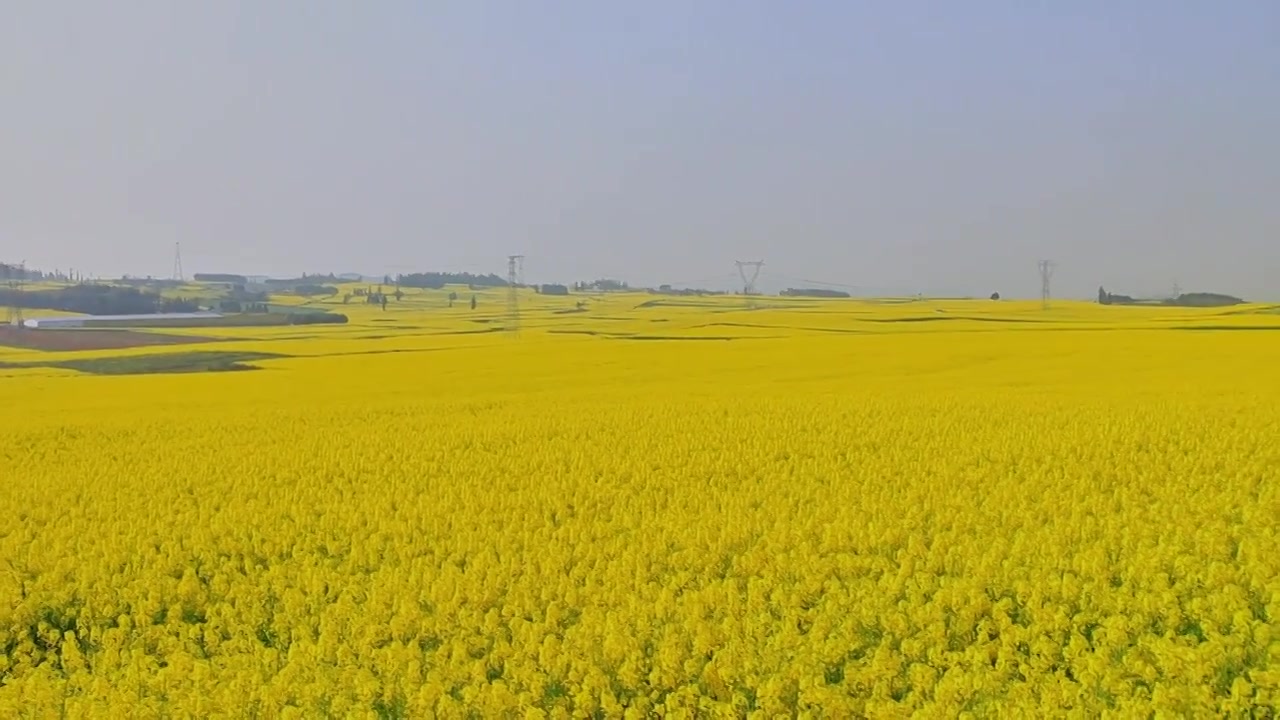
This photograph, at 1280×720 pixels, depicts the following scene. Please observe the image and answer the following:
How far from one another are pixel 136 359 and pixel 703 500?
25406mm

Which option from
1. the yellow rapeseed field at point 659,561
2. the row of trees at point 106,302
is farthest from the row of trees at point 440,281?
the yellow rapeseed field at point 659,561

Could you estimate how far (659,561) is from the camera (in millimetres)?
6879

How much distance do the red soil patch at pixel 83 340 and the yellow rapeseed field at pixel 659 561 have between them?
71.4 ft

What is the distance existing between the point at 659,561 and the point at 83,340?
35.8 m

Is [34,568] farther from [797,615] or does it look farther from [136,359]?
[136,359]

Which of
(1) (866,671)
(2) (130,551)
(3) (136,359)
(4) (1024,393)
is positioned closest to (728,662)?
(1) (866,671)

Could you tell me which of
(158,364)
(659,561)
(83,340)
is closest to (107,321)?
(83,340)

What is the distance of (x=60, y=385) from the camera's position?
73.1ft

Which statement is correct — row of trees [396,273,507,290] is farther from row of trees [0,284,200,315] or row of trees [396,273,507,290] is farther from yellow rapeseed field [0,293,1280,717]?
yellow rapeseed field [0,293,1280,717]

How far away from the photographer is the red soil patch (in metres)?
34.6

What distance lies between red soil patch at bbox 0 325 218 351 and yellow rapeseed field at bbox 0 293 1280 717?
71.4ft

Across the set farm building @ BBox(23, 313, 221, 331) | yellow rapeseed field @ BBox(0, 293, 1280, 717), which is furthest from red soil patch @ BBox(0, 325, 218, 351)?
yellow rapeseed field @ BBox(0, 293, 1280, 717)

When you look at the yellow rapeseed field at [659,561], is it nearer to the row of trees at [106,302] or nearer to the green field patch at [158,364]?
the green field patch at [158,364]

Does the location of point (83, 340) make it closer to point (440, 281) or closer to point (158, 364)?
point (158, 364)
